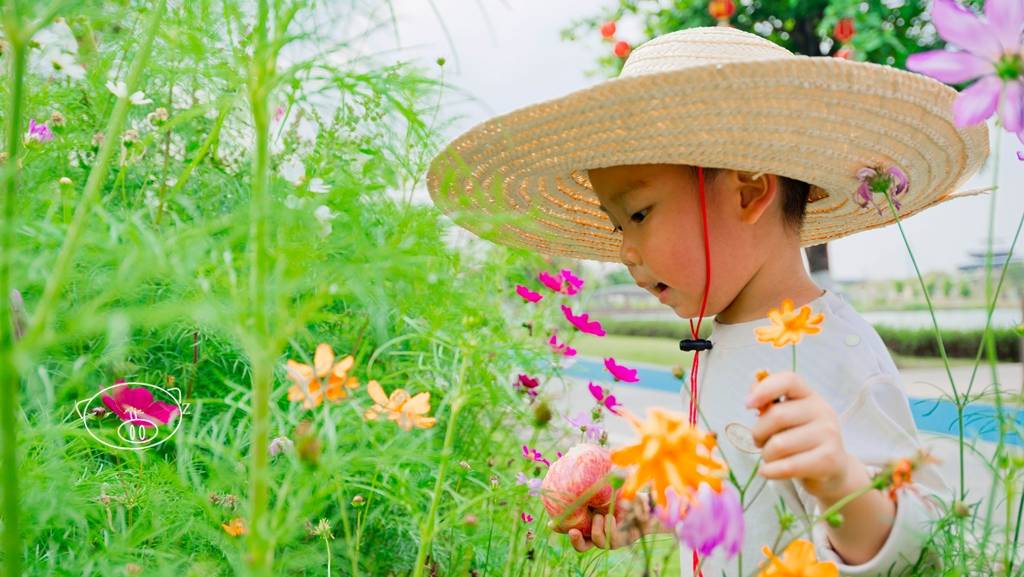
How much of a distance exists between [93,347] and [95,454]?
16cm

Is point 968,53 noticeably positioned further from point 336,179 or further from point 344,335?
point 344,335

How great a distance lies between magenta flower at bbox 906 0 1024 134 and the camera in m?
0.57

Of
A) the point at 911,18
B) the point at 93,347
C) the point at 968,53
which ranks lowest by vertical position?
the point at 93,347

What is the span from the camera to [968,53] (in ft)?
1.93

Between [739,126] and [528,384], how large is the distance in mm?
618

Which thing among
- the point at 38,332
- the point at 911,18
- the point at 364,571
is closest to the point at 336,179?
the point at 38,332

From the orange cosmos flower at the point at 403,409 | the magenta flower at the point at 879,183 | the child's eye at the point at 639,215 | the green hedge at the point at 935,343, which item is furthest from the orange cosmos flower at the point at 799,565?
the green hedge at the point at 935,343

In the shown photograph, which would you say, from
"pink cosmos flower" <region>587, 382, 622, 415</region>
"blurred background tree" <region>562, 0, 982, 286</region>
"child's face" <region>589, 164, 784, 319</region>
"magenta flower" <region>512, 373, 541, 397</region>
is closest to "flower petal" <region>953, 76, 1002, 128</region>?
"child's face" <region>589, 164, 784, 319</region>

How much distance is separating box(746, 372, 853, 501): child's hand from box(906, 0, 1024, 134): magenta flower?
24 centimetres

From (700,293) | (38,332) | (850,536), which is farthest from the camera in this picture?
(700,293)

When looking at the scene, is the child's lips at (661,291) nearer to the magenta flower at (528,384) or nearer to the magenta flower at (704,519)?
the magenta flower at (528,384)

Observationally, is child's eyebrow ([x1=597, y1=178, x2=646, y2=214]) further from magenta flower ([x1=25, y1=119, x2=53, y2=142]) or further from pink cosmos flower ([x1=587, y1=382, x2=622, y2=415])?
magenta flower ([x1=25, y1=119, x2=53, y2=142])

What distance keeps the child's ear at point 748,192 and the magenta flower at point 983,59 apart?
0.45 meters

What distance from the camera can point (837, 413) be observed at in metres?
0.91
